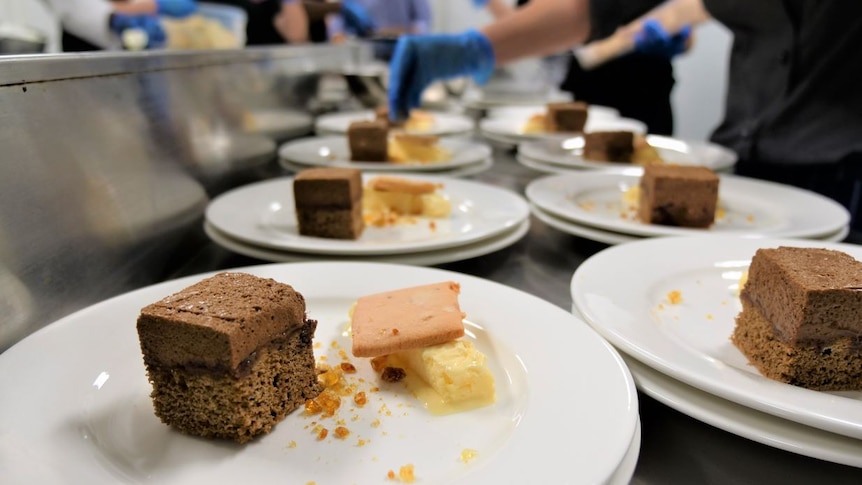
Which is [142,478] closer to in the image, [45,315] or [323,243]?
[45,315]

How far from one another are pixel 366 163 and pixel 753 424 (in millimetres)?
2420

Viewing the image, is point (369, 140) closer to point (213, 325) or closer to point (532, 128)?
point (532, 128)

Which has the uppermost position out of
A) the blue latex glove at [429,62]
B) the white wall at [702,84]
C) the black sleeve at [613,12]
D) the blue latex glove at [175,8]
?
the blue latex glove at [175,8]

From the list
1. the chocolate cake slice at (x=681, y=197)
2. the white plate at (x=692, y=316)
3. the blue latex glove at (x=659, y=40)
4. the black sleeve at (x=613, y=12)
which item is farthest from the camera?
the blue latex glove at (x=659, y=40)

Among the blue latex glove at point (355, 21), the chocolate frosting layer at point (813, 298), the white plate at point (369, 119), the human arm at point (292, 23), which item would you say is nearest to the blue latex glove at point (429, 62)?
the white plate at point (369, 119)

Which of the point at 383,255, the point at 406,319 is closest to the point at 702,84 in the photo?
the point at 383,255

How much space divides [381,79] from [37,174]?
11.8ft

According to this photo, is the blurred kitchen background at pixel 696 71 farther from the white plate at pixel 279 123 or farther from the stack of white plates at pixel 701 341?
the stack of white plates at pixel 701 341

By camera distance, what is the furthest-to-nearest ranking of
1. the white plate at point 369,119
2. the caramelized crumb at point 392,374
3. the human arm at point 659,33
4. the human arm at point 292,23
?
1. the human arm at point 292,23
2. the human arm at point 659,33
3. the white plate at point 369,119
4. the caramelized crumb at point 392,374

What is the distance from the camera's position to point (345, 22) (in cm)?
750

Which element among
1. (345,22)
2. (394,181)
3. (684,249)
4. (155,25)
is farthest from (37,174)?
(345,22)

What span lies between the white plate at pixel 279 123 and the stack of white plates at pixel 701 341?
2182 millimetres

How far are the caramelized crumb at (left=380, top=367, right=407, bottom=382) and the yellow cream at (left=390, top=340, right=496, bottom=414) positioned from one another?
0.04 m

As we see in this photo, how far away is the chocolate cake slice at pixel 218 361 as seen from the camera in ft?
3.71
